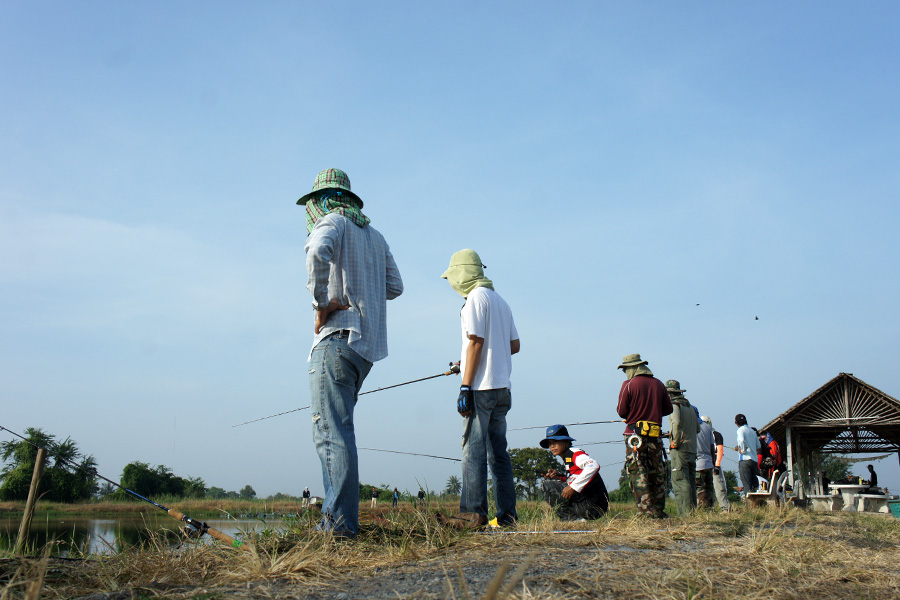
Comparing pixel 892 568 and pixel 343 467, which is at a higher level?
pixel 343 467

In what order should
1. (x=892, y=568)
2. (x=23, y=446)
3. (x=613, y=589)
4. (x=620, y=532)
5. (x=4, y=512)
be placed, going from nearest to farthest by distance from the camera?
1. (x=613, y=589)
2. (x=892, y=568)
3. (x=620, y=532)
4. (x=4, y=512)
5. (x=23, y=446)

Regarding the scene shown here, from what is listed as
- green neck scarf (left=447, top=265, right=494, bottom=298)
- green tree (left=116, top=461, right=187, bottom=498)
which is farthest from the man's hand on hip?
green tree (left=116, top=461, right=187, bottom=498)

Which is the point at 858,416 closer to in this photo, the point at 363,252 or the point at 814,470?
the point at 814,470

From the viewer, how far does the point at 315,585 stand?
2314mm

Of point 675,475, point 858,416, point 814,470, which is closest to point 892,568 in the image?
point 675,475

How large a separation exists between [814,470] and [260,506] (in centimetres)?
2643

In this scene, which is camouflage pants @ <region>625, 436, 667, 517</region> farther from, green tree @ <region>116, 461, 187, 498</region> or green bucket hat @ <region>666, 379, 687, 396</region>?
green tree @ <region>116, 461, 187, 498</region>

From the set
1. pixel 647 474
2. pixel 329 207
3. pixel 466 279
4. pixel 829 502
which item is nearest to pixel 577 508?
Answer: pixel 647 474

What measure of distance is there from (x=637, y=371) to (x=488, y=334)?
102 inches

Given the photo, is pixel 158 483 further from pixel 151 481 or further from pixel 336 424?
pixel 336 424

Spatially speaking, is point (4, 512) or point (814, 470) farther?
point (814, 470)

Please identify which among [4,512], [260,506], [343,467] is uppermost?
[343,467]

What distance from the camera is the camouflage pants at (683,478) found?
7.94 meters

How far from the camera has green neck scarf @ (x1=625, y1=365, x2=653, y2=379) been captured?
6.70 metres
